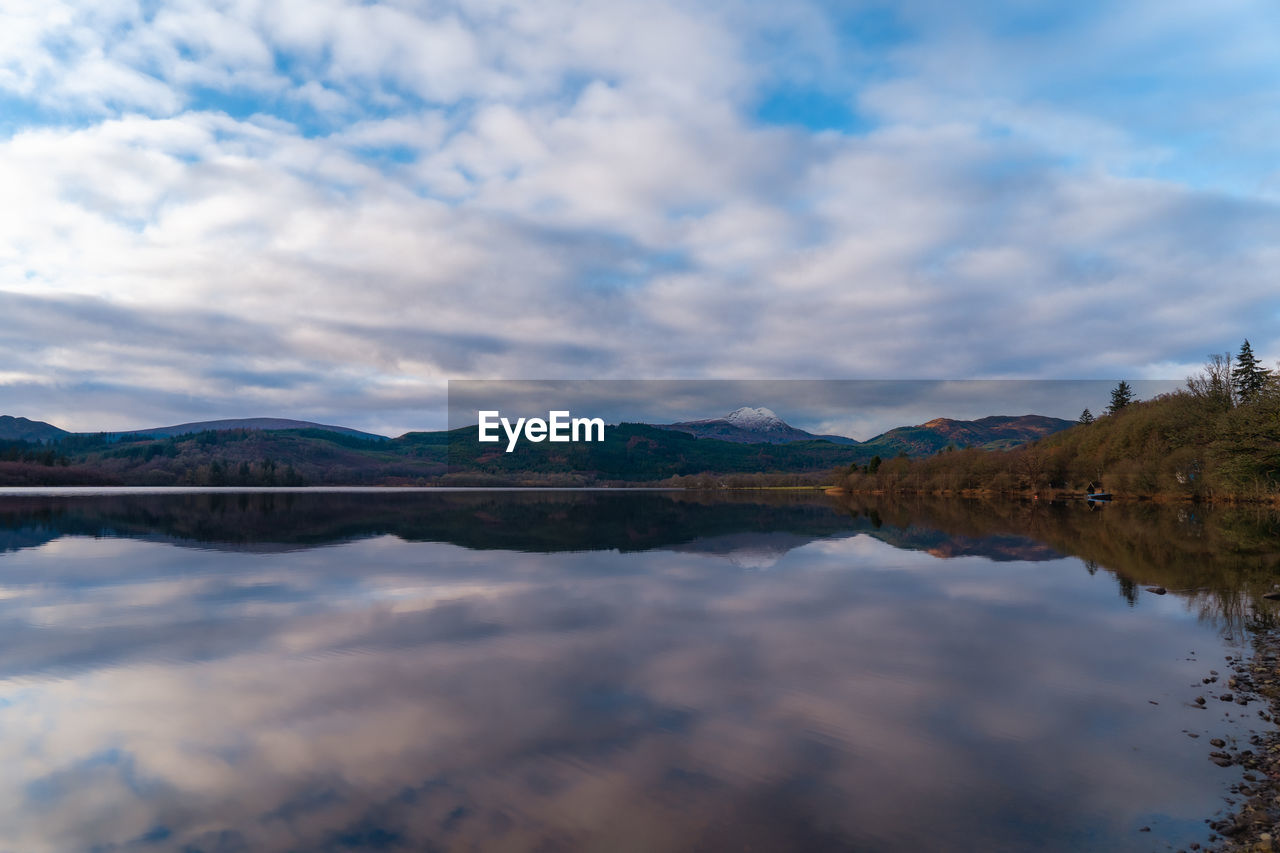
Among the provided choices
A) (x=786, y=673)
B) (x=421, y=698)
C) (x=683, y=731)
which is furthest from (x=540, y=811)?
(x=786, y=673)

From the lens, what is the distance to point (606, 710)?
10.3m

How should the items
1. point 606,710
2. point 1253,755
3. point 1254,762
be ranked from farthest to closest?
point 606,710 → point 1253,755 → point 1254,762

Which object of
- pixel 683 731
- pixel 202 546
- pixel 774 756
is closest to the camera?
pixel 774 756

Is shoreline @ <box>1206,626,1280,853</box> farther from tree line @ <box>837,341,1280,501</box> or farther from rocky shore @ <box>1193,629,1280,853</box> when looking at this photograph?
tree line @ <box>837,341,1280,501</box>

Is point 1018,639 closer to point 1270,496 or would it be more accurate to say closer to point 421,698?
point 421,698

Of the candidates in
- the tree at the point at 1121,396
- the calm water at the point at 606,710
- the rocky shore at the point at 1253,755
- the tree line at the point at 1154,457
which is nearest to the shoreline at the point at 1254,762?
the rocky shore at the point at 1253,755

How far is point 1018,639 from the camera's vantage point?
606 inches

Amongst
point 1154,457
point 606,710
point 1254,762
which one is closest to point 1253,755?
point 1254,762

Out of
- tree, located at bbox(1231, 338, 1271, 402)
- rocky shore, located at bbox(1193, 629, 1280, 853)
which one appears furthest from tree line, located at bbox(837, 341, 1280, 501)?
rocky shore, located at bbox(1193, 629, 1280, 853)

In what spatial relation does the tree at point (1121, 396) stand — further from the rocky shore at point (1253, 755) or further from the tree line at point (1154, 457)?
the rocky shore at point (1253, 755)

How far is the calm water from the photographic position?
7074 millimetres

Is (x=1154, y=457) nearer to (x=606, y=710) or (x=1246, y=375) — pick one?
(x=1246, y=375)

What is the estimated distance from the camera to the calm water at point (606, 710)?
707 centimetres

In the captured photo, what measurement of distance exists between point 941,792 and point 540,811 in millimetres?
4590
